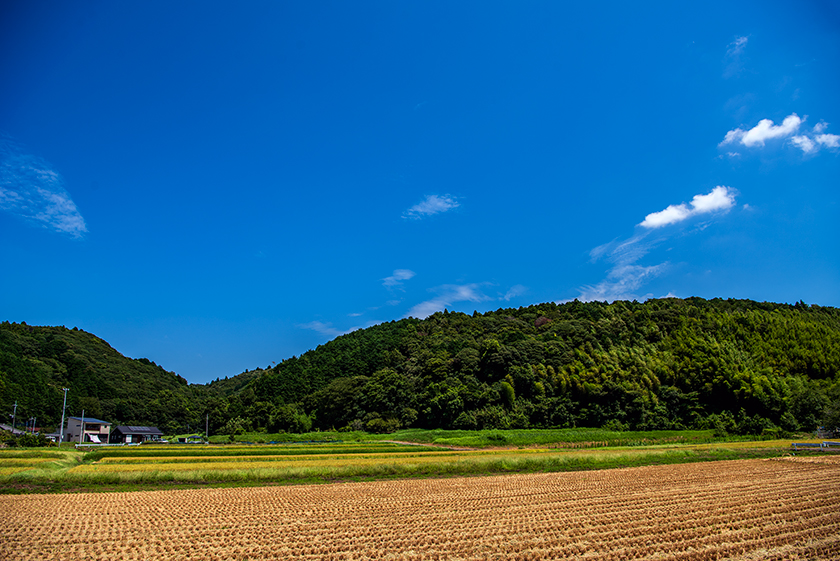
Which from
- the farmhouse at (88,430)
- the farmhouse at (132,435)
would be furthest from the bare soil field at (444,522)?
the farmhouse at (88,430)

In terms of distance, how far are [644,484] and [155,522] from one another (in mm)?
21245

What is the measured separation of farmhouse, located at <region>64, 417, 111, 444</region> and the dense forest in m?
13.8

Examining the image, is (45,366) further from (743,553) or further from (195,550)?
(743,553)

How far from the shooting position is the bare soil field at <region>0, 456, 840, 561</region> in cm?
1210

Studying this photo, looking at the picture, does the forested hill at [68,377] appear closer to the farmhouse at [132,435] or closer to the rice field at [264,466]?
the farmhouse at [132,435]

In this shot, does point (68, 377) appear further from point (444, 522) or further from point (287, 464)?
point (444, 522)

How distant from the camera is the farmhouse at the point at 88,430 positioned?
2744 inches

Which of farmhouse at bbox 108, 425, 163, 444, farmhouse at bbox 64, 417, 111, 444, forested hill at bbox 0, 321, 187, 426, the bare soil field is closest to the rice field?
the bare soil field

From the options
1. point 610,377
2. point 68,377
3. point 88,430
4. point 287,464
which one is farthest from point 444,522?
point 68,377

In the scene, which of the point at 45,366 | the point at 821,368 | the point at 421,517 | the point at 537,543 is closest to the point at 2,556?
the point at 421,517

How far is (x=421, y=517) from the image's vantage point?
625 inches

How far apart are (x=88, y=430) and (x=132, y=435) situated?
678cm

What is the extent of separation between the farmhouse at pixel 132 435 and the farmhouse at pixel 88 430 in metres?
1.48

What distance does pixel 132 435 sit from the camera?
2810 inches
